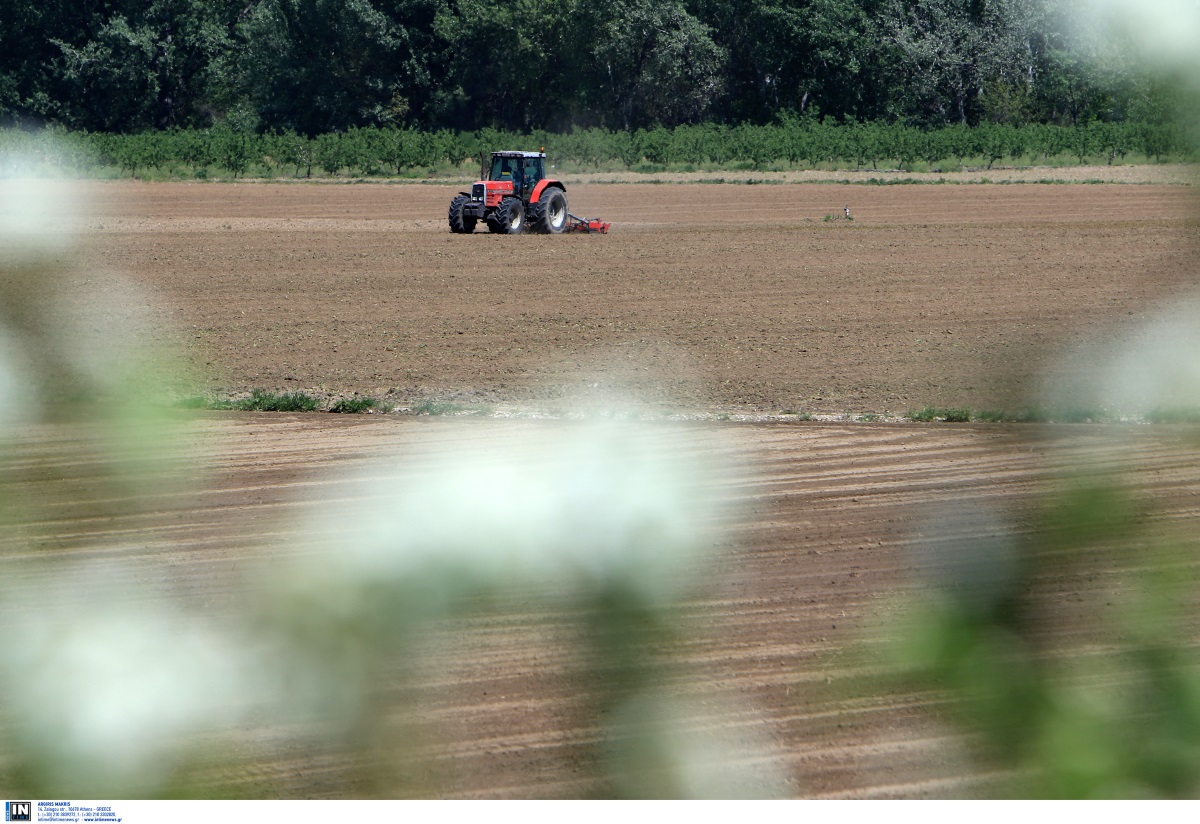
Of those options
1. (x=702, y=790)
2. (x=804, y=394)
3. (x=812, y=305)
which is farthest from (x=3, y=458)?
(x=812, y=305)

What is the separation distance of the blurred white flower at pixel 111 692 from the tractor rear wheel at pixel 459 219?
86.4 ft

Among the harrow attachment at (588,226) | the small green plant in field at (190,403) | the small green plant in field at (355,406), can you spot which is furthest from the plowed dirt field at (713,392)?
the harrow attachment at (588,226)

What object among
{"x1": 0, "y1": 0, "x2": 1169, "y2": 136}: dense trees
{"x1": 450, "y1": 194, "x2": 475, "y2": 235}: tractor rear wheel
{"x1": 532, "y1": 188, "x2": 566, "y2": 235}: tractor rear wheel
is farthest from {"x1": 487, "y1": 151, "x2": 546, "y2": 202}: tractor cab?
{"x1": 0, "y1": 0, "x2": 1169, "y2": 136}: dense trees

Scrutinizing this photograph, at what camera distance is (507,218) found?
1060 inches

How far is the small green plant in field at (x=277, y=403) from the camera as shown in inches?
450

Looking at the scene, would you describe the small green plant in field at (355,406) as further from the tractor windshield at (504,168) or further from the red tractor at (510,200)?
the tractor windshield at (504,168)

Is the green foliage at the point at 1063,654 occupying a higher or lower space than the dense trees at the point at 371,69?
lower

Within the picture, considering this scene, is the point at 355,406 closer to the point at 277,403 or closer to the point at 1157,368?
the point at 277,403

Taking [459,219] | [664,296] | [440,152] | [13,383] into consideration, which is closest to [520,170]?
[459,219]

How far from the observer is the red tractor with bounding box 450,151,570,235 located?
27.1m

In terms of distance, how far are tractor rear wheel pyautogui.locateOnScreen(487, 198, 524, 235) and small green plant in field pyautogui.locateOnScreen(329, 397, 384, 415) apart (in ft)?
51.1

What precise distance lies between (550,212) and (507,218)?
3.80 ft

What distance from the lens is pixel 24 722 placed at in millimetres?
1133

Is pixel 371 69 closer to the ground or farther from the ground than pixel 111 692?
farther from the ground
